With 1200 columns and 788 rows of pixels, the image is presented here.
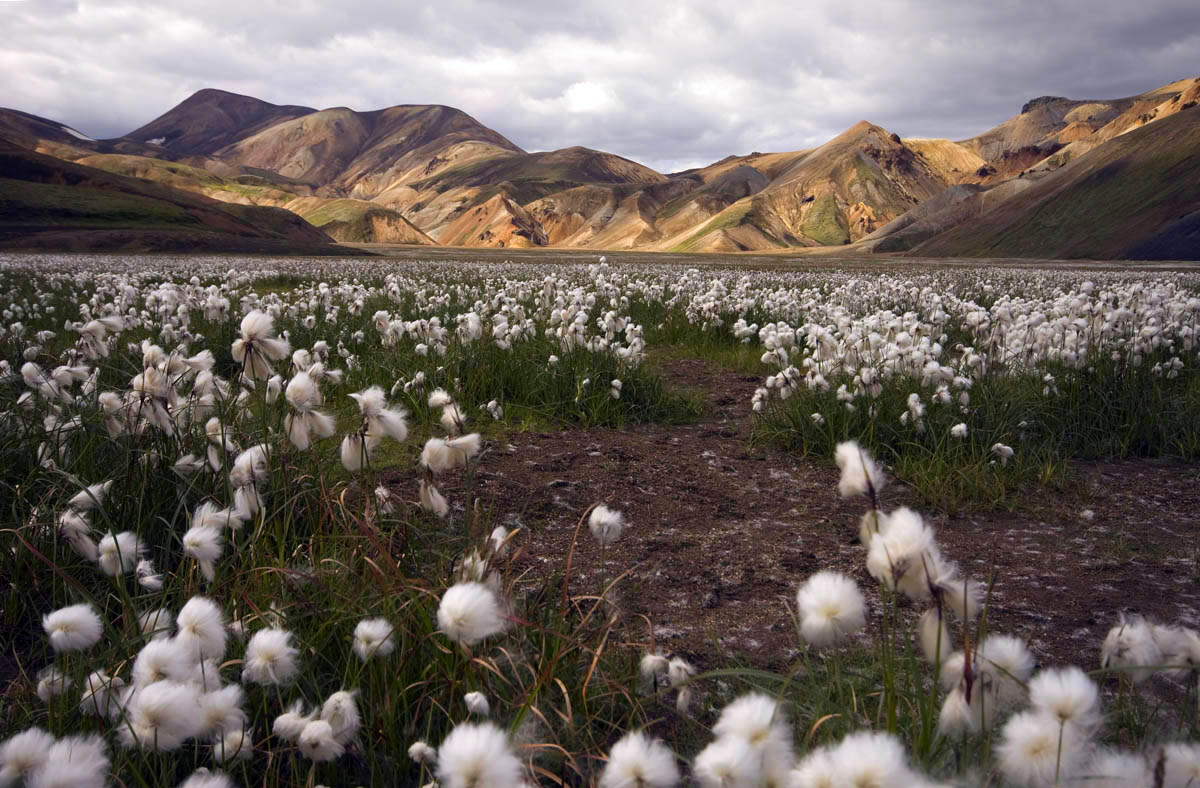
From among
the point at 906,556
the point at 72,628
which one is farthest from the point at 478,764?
the point at 72,628

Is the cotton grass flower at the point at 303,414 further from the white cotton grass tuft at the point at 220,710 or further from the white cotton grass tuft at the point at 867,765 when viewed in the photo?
the white cotton grass tuft at the point at 867,765

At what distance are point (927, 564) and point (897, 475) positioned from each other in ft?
12.2

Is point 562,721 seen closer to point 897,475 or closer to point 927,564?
point 927,564

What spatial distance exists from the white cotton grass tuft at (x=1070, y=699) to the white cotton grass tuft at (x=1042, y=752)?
2cm

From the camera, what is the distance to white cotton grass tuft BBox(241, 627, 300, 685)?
170cm

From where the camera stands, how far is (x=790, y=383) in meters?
5.59

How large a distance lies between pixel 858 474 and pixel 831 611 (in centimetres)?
32

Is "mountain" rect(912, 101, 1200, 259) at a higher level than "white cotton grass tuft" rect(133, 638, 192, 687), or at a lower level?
higher

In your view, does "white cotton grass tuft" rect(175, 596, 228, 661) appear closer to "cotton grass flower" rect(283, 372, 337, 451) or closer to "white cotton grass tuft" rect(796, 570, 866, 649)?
"cotton grass flower" rect(283, 372, 337, 451)

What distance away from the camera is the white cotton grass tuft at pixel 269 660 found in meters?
1.70

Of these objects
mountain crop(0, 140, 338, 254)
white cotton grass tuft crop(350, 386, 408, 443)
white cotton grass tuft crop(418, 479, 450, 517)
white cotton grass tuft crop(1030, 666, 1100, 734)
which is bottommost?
white cotton grass tuft crop(418, 479, 450, 517)

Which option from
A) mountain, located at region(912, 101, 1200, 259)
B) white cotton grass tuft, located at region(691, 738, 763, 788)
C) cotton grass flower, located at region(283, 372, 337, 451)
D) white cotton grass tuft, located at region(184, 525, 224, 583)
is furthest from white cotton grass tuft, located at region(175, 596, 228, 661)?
mountain, located at region(912, 101, 1200, 259)

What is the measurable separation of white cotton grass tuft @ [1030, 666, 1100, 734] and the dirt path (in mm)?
1013

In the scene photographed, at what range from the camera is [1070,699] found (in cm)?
118
